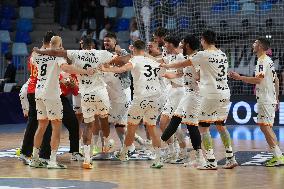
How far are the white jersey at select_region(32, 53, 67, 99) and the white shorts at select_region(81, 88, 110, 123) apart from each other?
1.49 ft

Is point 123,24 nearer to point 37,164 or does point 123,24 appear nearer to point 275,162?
point 37,164

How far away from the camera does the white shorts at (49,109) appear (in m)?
11.5

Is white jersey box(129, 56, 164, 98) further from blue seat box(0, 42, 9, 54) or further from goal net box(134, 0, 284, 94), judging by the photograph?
blue seat box(0, 42, 9, 54)

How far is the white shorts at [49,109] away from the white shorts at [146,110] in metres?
1.09

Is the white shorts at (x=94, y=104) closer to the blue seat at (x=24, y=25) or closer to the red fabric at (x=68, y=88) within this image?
the red fabric at (x=68, y=88)

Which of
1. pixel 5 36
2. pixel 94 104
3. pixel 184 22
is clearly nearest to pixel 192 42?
pixel 94 104

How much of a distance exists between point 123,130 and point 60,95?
1548 mm

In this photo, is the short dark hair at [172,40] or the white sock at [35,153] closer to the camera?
the white sock at [35,153]

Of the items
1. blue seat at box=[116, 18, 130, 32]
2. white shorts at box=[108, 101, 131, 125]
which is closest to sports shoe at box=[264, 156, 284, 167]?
white shorts at box=[108, 101, 131, 125]

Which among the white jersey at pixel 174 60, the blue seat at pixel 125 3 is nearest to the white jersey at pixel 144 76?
the white jersey at pixel 174 60

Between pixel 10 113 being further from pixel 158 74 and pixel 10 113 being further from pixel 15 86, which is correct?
pixel 158 74

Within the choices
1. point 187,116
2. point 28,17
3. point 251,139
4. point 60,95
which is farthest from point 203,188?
point 28,17

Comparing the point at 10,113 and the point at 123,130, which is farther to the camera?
the point at 10,113

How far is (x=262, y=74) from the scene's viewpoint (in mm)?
11836
